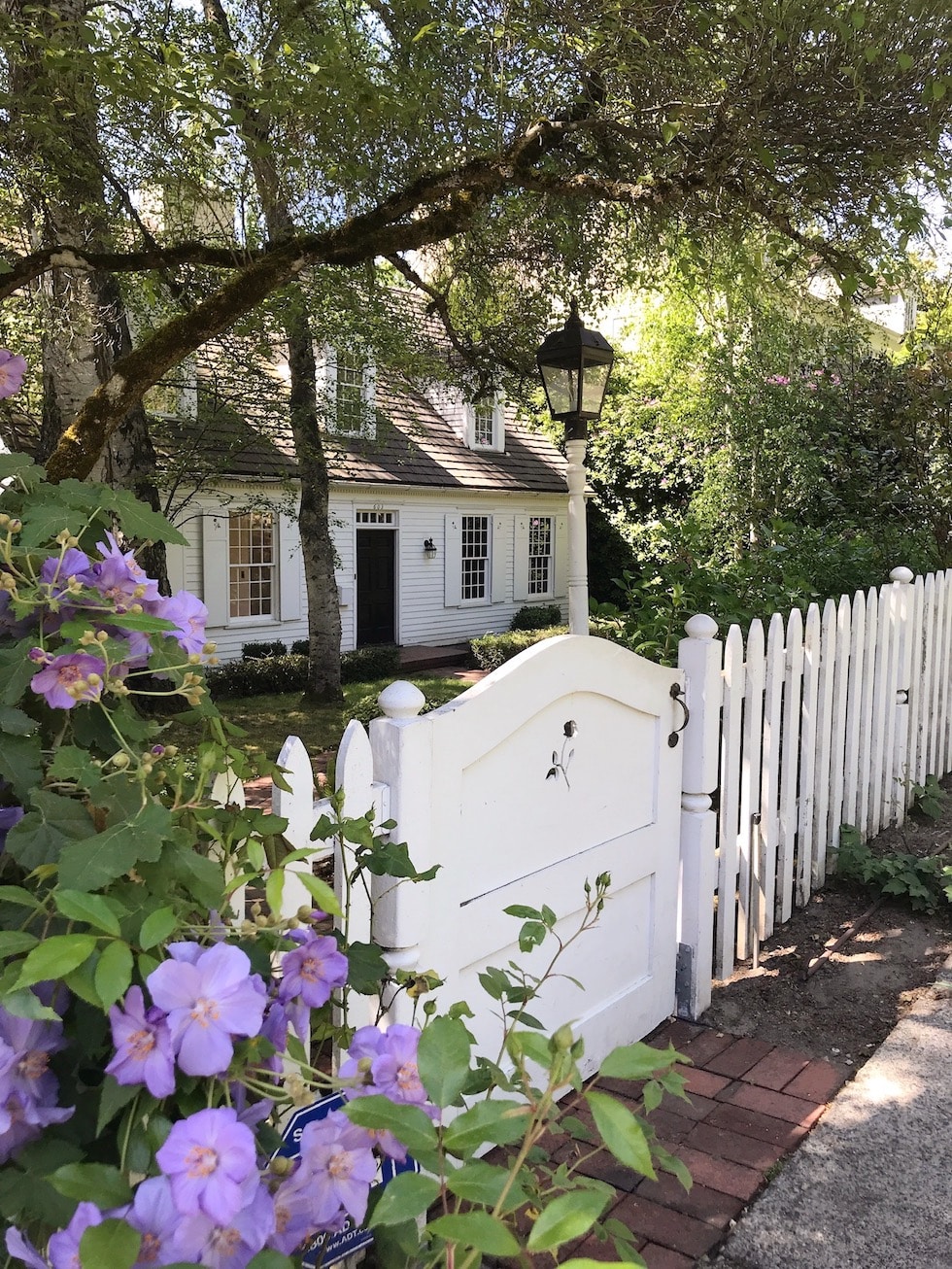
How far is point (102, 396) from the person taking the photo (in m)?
5.20

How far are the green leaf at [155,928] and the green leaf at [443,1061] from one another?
0.29 metres

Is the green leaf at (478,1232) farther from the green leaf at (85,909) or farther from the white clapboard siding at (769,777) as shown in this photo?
the white clapboard siding at (769,777)

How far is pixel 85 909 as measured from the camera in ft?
2.88

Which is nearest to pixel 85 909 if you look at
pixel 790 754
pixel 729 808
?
pixel 729 808

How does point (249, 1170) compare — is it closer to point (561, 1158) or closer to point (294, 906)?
point (294, 906)

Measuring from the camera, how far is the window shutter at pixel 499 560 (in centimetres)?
2094

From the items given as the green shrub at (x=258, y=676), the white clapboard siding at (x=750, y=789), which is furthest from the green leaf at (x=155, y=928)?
the green shrub at (x=258, y=676)

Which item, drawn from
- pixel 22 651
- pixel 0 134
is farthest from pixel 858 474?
pixel 22 651

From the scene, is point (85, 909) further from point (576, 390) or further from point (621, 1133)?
point (576, 390)

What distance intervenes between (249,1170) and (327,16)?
7002 millimetres

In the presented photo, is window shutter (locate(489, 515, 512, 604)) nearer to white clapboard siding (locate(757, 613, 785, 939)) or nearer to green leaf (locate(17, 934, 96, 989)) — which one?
white clapboard siding (locate(757, 613, 785, 939))

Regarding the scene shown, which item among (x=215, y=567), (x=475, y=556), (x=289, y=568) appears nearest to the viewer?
(x=215, y=567)

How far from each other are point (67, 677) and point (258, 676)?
13.4m

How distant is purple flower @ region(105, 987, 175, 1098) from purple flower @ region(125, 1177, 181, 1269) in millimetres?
75
